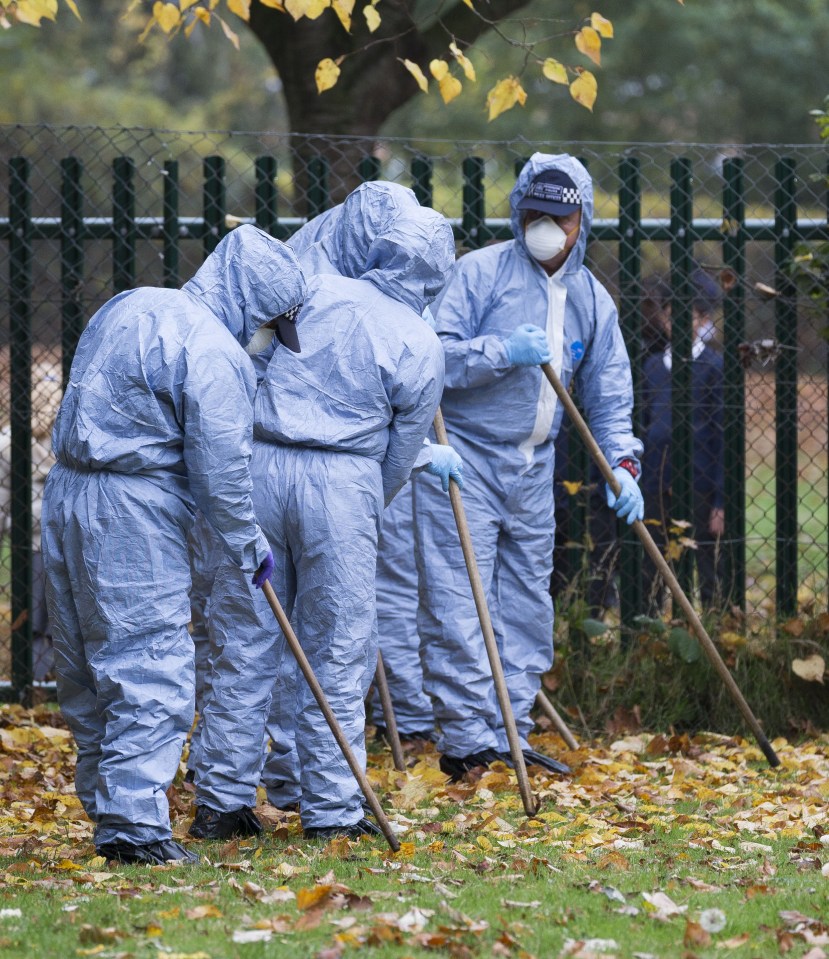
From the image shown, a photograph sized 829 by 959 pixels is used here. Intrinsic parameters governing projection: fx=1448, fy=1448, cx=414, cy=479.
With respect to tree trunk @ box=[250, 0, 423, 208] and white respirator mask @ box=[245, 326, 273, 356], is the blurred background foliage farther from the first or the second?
white respirator mask @ box=[245, 326, 273, 356]

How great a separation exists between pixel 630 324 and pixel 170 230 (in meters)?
2.03

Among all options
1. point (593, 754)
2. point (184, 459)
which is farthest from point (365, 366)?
point (593, 754)

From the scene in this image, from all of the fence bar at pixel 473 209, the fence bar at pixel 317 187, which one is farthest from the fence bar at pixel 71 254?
the fence bar at pixel 473 209

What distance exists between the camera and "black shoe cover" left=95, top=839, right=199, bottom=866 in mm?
3797

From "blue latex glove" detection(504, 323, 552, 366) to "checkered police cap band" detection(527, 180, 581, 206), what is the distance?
495 mm

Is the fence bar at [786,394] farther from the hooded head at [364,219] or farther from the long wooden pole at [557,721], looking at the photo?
the hooded head at [364,219]

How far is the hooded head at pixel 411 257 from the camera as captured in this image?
443cm

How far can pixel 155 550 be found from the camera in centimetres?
378

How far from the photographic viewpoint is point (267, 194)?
6.20 m

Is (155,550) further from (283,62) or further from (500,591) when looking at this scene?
(283,62)

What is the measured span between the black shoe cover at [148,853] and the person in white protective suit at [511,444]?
5.16 feet

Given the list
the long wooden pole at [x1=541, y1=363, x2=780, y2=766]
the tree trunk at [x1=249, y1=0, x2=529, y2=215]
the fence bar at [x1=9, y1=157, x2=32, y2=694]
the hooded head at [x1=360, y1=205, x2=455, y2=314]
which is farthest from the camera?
the tree trunk at [x1=249, y1=0, x2=529, y2=215]

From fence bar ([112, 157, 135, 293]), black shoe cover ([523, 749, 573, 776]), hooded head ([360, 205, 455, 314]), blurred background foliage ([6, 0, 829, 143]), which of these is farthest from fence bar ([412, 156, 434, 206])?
blurred background foliage ([6, 0, 829, 143])

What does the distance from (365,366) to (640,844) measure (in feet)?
5.22
